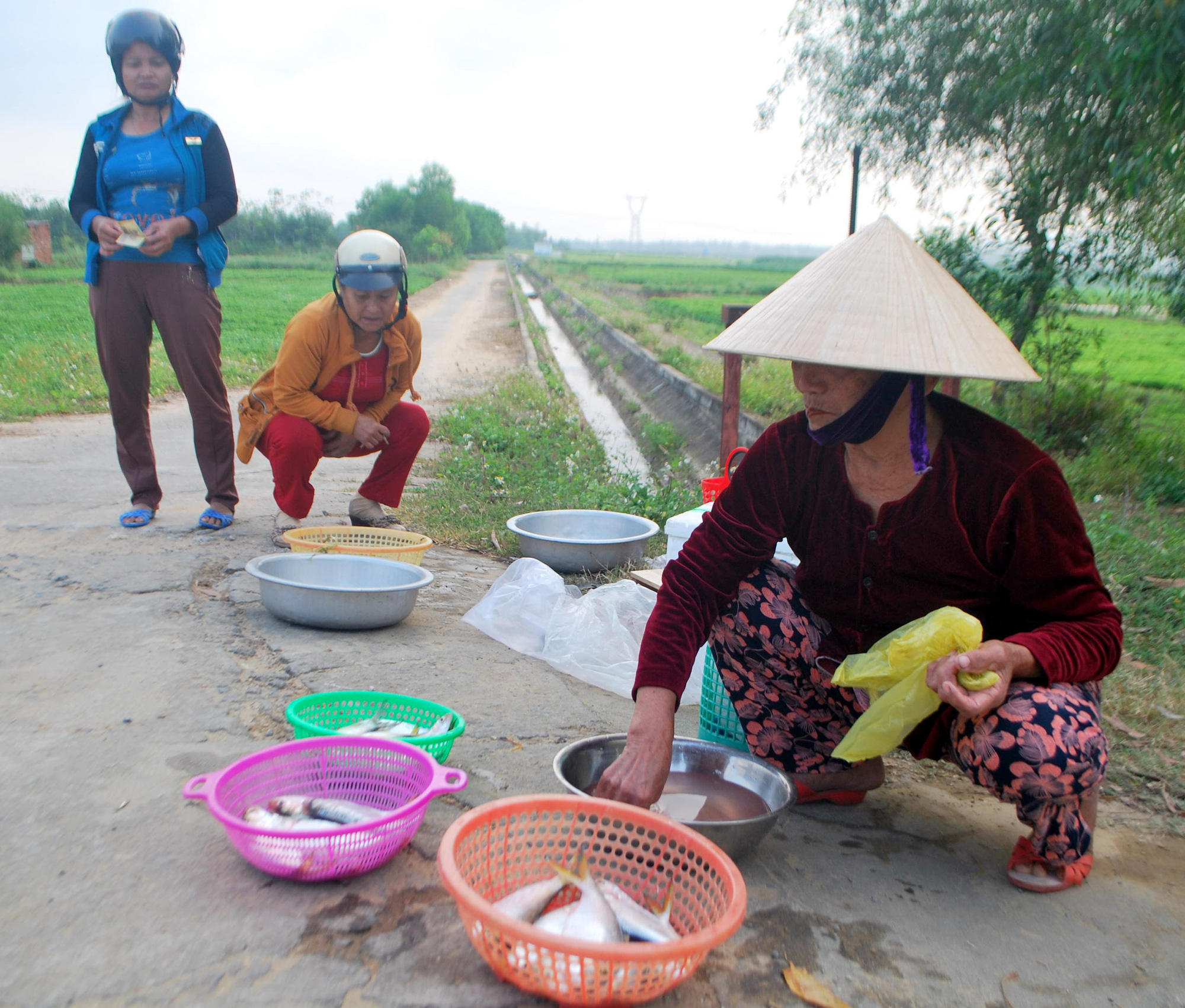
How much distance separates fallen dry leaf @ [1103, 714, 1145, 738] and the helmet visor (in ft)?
9.95

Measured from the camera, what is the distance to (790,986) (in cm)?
169

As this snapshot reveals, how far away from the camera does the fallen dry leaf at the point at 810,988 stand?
165 centimetres

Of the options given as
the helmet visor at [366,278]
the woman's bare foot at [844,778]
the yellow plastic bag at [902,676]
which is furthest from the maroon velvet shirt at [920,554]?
the helmet visor at [366,278]

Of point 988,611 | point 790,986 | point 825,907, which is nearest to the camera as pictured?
point 790,986

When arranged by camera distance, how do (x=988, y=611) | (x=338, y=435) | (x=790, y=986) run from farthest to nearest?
1. (x=338, y=435)
2. (x=988, y=611)
3. (x=790, y=986)

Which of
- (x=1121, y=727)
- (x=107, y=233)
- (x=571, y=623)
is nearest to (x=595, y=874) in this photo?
(x=571, y=623)

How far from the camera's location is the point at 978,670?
1.82 m

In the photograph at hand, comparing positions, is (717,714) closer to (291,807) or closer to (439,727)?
(439,727)

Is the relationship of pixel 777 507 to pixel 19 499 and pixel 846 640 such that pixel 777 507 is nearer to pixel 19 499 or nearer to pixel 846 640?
pixel 846 640

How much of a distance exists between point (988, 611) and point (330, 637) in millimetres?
2103

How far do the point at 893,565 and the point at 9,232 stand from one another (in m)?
37.8

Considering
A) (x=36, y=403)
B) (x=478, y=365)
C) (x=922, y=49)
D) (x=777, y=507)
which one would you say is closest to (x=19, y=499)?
(x=36, y=403)

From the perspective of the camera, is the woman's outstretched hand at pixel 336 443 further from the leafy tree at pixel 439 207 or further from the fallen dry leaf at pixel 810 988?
the leafy tree at pixel 439 207

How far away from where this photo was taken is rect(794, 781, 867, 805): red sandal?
2412mm
